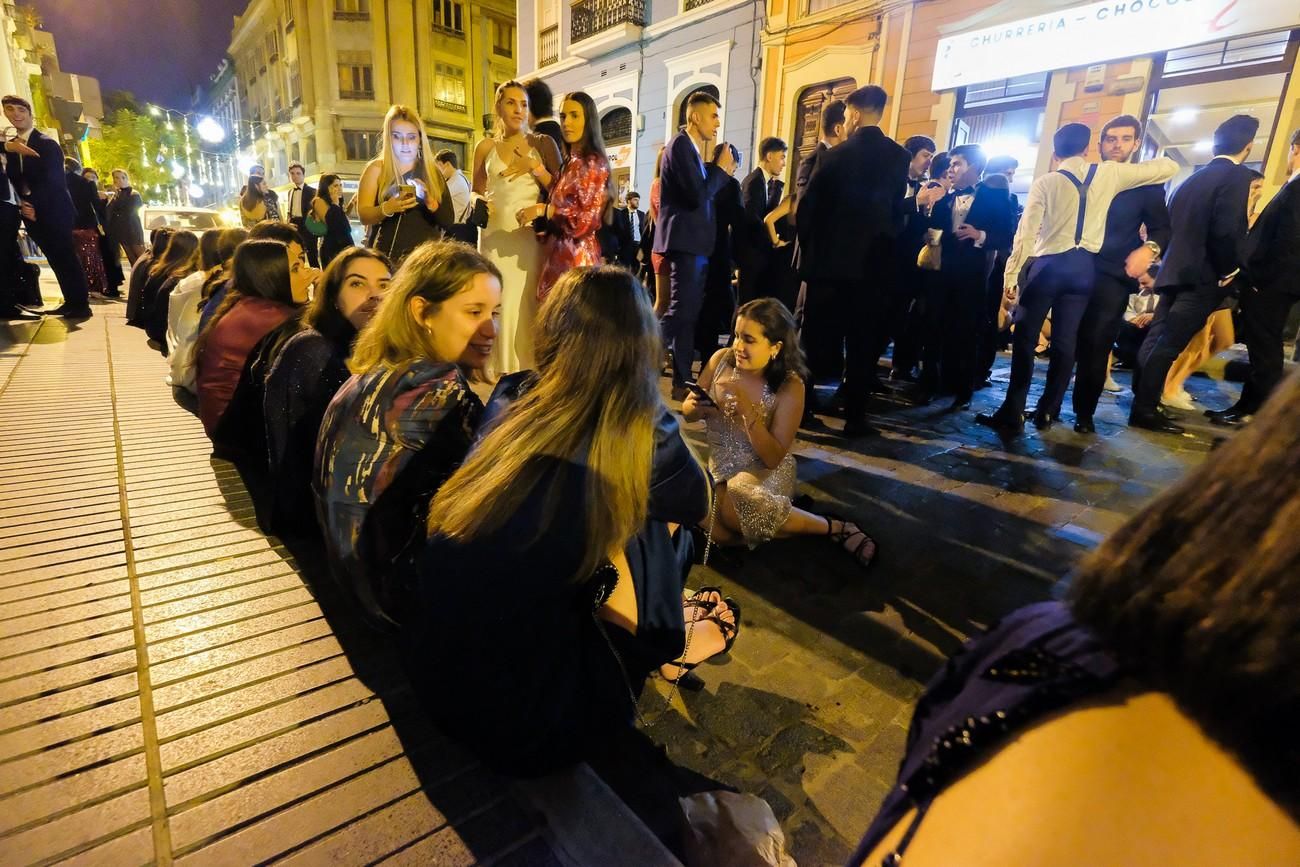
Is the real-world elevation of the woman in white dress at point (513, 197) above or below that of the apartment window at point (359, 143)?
below

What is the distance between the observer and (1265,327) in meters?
4.93

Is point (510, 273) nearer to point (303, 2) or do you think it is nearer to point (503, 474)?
point (503, 474)

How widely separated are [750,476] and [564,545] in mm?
1662

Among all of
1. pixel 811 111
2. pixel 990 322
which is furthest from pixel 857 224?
pixel 811 111

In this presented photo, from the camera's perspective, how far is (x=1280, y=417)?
1.71ft

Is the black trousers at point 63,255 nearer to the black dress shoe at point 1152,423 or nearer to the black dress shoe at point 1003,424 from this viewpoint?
the black dress shoe at point 1003,424

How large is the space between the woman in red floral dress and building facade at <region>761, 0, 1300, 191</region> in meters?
8.59

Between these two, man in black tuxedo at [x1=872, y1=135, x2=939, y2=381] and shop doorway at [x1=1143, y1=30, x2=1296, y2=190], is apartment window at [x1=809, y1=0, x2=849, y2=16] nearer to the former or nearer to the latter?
shop doorway at [x1=1143, y1=30, x2=1296, y2=190]

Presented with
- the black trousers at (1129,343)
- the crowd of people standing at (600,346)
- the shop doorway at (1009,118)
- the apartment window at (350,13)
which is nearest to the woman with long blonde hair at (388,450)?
the crowd of people standing at (600,346)

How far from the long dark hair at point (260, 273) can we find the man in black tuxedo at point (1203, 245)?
6051 millimetres

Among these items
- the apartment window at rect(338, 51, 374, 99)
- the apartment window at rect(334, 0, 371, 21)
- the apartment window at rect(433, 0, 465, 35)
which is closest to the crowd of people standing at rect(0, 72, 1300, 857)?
the apartment window at rect(338, 51, 374, 99)

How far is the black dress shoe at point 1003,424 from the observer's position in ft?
15.9

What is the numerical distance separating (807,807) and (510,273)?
363 centimetres

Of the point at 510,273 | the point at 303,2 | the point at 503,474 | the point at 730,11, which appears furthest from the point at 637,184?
the point at 303,2
